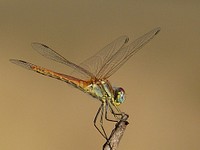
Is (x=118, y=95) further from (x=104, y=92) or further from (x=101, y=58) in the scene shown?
(x=101, y=58)

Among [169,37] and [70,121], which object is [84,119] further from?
[169,37]

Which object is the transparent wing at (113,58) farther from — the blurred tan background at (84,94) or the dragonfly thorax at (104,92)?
the blurred tan background at (84,94)

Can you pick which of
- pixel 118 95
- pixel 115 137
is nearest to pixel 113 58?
pixel 118 95

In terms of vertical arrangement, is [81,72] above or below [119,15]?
below

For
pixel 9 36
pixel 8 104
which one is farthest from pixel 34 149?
pixel 9 36

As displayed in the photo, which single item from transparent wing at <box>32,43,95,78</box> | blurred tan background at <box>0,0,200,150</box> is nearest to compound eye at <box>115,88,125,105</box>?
transparent wing at <box>32,43,95,78</box>

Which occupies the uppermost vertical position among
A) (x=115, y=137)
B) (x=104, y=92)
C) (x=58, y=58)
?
(x=58, y=58)

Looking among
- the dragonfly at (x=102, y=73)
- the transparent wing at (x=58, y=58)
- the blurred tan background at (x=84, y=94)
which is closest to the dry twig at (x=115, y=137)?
the dragonfly at (x=102, y=73)

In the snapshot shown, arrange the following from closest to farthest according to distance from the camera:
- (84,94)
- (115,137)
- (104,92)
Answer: (115,137), (104,92), (84,94)
